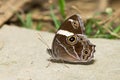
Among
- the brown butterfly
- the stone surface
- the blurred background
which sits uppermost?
the brown butterfly

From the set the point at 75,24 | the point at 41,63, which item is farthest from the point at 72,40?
the point at 41,63

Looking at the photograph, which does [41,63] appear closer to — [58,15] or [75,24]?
[75,24]

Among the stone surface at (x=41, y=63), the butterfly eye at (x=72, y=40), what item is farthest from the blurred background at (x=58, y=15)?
the butterfly eye at (x=72, y=40)

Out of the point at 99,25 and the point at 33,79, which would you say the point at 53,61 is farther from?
the point at 99,25

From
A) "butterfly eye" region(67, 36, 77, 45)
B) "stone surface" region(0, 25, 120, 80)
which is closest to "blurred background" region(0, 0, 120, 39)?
"stone surface" region(0, 25, 120, 80)

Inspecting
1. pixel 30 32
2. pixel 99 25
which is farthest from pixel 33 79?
pixel 99 25

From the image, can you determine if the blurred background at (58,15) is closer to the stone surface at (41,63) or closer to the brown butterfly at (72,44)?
the stone surface at (41,63)

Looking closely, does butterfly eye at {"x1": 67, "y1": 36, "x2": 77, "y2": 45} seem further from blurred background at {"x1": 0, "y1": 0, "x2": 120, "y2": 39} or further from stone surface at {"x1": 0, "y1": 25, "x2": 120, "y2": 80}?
blurred background at {"x1": 0, "y1": 0, "x2": 120, "y2": 39}
